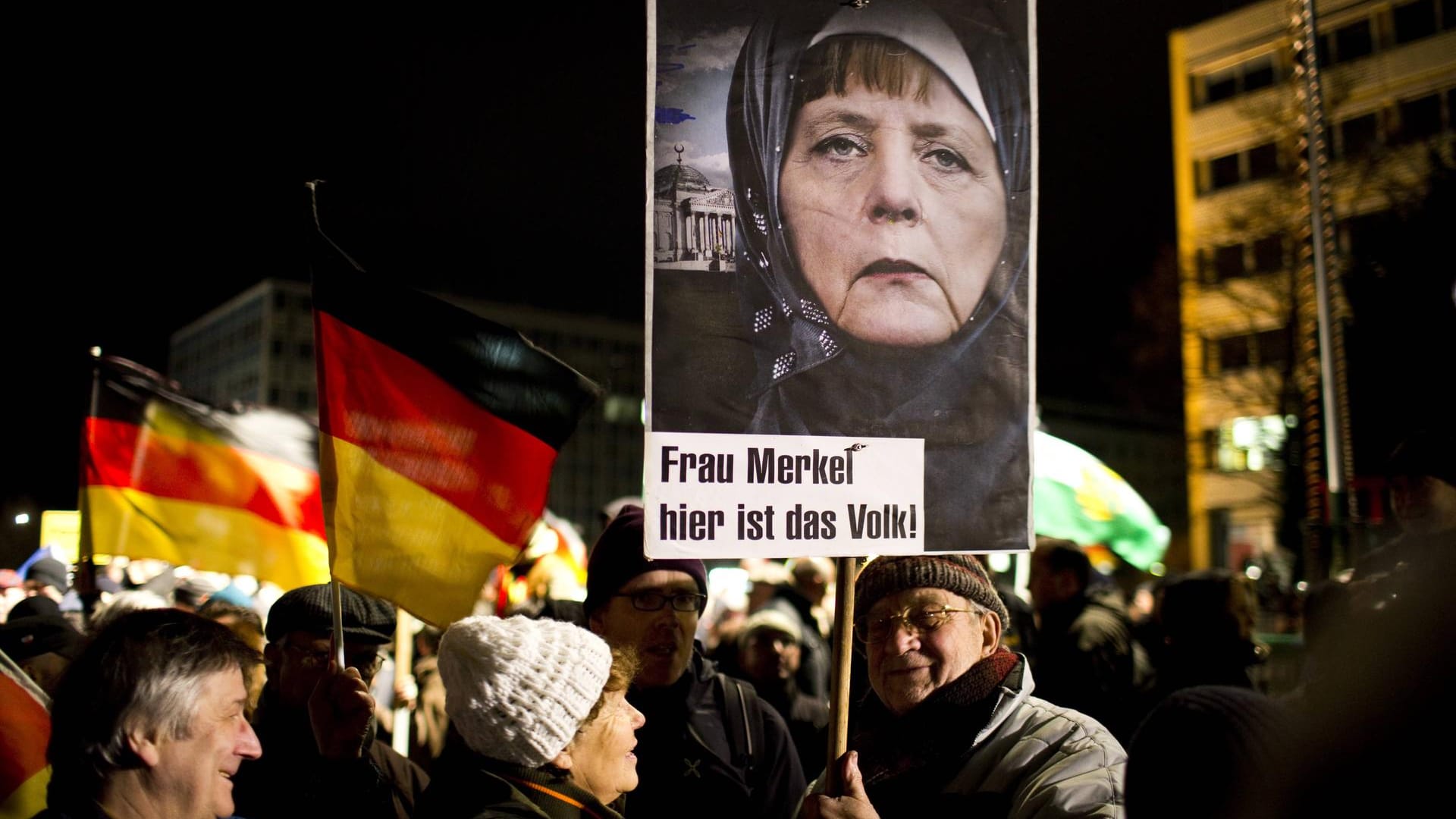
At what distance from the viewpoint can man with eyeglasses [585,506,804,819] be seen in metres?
4.16

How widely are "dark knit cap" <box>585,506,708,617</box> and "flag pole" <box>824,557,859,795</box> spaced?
1.36 metres

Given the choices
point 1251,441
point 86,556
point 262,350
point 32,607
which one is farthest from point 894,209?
point 262,350

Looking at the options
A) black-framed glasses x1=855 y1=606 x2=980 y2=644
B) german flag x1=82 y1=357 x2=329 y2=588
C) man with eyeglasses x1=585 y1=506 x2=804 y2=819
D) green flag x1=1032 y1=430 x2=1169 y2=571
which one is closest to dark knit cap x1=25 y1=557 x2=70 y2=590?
german flag x1=82 y1=357 x2=329 y2=588

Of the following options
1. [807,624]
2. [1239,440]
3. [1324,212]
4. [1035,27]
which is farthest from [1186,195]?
[1035,27]

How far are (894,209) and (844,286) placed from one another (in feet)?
0.82

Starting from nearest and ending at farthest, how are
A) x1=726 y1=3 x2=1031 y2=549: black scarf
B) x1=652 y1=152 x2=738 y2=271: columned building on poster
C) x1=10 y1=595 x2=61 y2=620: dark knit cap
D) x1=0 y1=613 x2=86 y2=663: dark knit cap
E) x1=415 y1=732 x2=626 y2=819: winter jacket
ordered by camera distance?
1. x1=415 y1=732 x2=626 y2=819: winter jacket
2. x1=652 y1=152 x2=738 y2=271: columned building on poster
3. x1=726 y1=3 x2=1031 y2=549: black scarf
4. x1=0 y1=613 x2=86 y2=663: dark knit cap
5. x1=10 y1=595 x2=61 y2=620: dark knit cap

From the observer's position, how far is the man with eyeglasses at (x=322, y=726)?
372cm

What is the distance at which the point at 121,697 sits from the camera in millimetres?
2588

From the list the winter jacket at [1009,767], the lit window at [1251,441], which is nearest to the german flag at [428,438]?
the winter jacket at [1009,767]

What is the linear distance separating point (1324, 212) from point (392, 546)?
9.58 metres

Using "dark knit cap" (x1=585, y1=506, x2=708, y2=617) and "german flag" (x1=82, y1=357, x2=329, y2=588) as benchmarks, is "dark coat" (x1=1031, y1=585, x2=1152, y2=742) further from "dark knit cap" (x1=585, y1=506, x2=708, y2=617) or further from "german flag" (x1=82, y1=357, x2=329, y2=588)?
"german flag" (x1=82, y1=357, x2=329, y2=588)

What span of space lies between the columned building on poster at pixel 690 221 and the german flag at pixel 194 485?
4294mm

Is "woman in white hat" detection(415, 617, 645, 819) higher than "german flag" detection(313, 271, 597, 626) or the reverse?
the reverse

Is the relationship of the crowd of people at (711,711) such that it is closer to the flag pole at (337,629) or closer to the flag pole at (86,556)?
the flag pole at (337,629)
